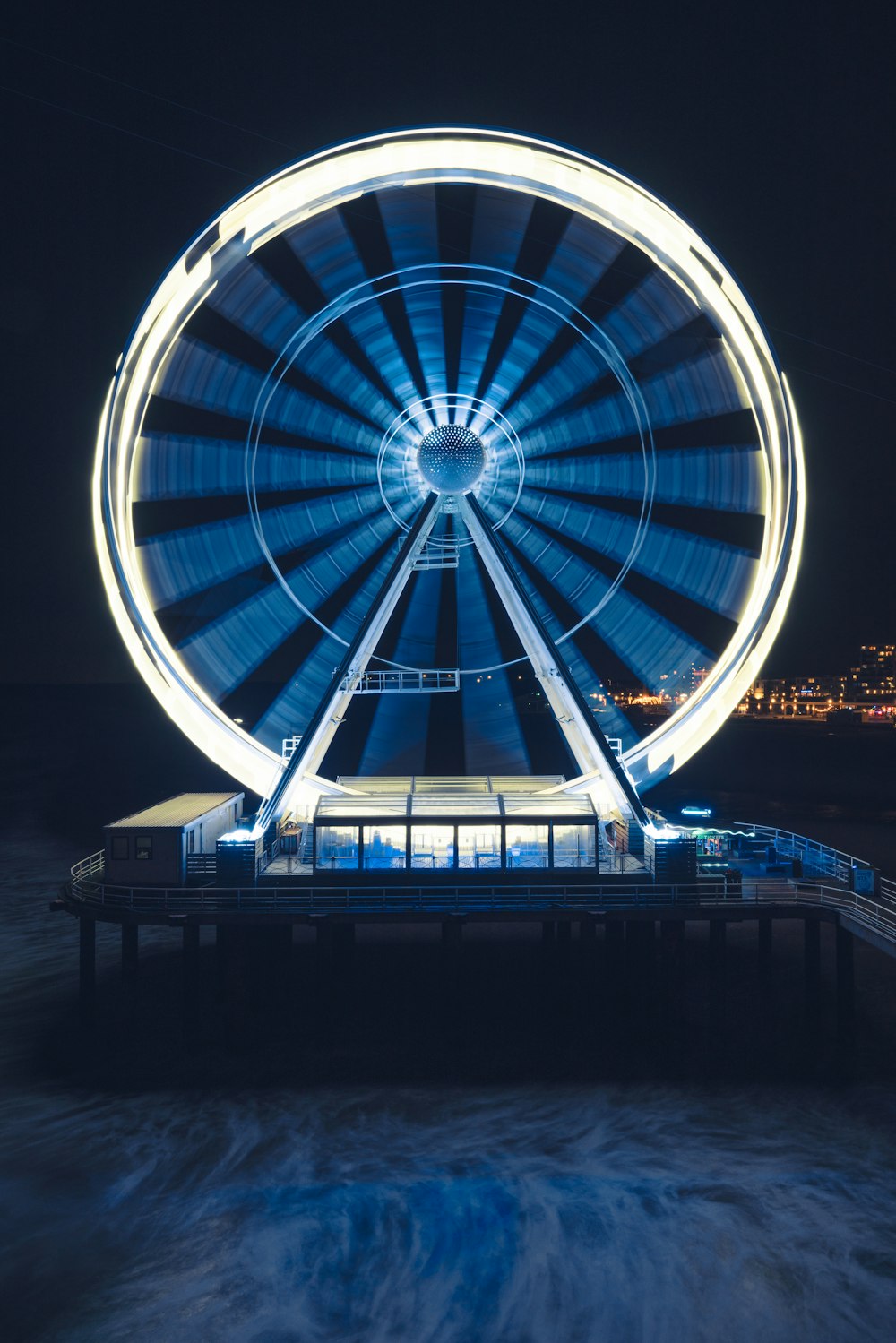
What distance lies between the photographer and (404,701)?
18.8m

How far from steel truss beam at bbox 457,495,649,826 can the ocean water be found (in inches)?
133

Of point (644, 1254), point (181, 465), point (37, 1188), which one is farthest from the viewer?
point (181, 465)

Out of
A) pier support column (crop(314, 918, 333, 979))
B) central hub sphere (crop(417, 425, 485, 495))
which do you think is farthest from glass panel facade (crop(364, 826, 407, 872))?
central hub sphere (crop(417, 425, 485, 495))

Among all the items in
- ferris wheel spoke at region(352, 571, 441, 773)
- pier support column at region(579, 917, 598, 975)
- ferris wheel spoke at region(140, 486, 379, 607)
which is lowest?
pier support column at region(579, 917, 598, 975)

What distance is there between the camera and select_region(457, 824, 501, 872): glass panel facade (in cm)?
1658

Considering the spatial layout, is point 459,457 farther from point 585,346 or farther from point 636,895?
point 636,895

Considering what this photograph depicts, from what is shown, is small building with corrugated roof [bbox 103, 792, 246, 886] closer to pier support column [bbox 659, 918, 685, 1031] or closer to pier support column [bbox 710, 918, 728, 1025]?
pier support column [bbox 659, 918, 685, 1031]

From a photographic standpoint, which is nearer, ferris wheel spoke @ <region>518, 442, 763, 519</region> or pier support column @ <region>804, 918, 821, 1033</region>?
ferris wheel spoke @ <region>518, 442, 763, 519</region>

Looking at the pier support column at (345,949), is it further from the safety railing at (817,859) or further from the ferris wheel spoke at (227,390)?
the ferris wheel spoke at (227,390)

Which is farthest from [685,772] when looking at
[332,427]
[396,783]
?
[332,427]

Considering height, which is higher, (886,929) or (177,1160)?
(886,929)

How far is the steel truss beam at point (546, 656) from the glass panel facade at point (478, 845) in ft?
6.59

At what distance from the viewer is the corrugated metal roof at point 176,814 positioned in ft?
54.6

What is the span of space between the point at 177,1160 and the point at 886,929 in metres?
9.86
